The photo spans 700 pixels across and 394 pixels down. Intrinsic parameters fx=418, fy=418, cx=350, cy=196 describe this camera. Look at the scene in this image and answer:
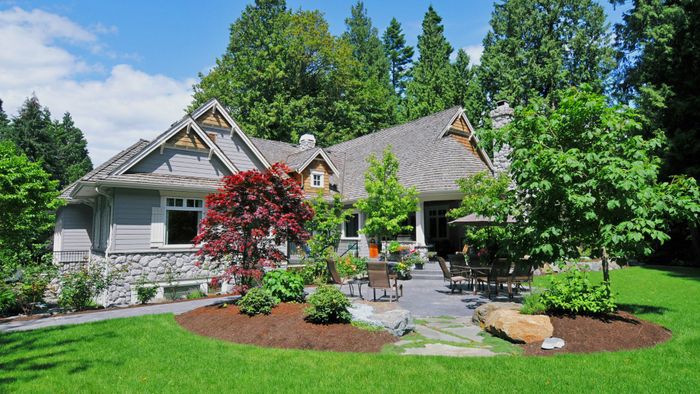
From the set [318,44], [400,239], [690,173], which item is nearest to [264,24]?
[318,44]

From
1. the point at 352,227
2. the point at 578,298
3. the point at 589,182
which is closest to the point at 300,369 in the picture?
the point at 578,298

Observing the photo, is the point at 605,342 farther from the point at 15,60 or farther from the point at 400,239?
the point at 15,60

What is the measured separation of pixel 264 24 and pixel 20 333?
36.3 meters

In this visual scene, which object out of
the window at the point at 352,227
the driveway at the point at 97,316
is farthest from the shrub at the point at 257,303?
the window at the point at 352,227

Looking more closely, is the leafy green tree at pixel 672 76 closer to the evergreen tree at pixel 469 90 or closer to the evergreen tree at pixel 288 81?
the evergreen tree at pixel 469 90

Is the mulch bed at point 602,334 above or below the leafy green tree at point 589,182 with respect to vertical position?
below

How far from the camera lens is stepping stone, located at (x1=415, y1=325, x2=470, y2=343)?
7.17 meters

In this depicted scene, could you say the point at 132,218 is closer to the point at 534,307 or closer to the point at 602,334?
the point at 534,307

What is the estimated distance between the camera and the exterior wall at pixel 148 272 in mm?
12859

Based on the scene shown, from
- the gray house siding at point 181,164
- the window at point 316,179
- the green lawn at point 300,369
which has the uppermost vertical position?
the window at point 316,179

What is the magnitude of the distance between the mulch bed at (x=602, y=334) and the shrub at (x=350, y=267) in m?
9.89

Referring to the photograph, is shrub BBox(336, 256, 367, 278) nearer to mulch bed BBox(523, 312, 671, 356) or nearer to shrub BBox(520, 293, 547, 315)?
shrub BBox(520, 293, 547, 315)

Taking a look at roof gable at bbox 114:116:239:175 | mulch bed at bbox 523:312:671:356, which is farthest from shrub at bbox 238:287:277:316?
roof gable at bbox 114:116:239:175

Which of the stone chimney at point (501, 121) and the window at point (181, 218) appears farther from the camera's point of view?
the stone chimney at point (501, 121)
